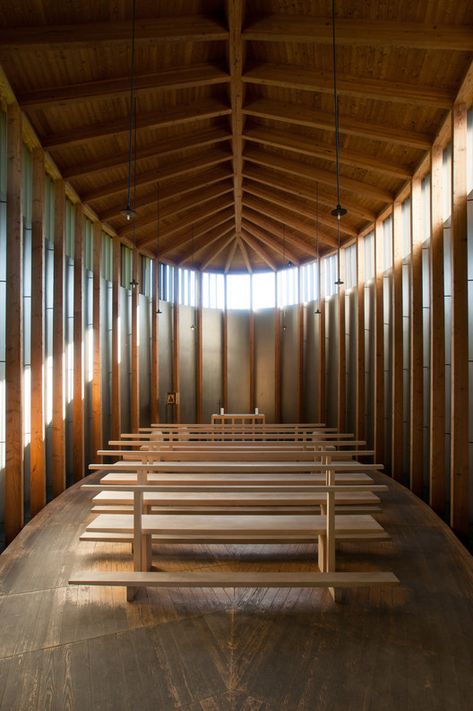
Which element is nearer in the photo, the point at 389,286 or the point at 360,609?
the point at 360,609

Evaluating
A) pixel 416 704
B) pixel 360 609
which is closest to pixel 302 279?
pixel 360 609

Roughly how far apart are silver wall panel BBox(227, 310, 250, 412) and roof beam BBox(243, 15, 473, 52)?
8.94 metres

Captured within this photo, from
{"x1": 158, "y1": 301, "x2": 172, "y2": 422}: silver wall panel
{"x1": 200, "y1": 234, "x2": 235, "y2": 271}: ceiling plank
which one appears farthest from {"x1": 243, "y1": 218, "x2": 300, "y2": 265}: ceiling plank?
{"x1": 158, "y1": 301, "x2": 172, "y2": 422}: silver wall panel

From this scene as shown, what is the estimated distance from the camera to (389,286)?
8914 mm

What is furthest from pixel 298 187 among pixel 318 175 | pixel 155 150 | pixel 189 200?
pixel 155 150

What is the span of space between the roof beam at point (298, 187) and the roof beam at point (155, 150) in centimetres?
156

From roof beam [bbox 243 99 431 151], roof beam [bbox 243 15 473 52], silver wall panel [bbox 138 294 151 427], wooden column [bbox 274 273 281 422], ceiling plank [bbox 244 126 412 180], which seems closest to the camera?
roof beam [bbox 243 15 473 52]

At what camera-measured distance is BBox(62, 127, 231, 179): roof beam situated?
24.6ft

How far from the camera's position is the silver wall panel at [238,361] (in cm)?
1359

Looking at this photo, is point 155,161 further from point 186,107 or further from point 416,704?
point 416,704

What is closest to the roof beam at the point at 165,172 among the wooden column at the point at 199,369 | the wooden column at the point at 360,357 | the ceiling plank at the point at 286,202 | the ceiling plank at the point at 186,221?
the ceiling plank at the point at 286,202

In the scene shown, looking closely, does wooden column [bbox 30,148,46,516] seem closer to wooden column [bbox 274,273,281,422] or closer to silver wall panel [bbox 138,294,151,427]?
silver wall panel [bbox 138,294,151,427]

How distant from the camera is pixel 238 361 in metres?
13.7

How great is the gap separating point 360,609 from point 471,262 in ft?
13.3
